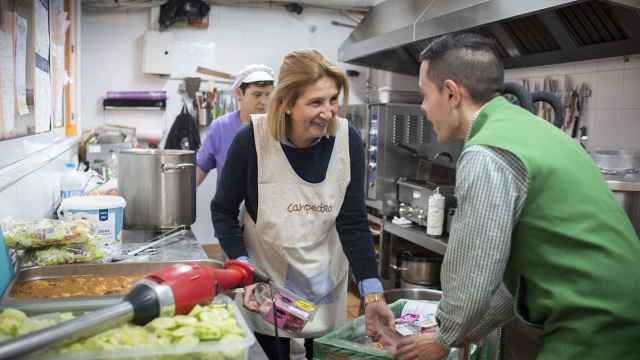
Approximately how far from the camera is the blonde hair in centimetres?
168

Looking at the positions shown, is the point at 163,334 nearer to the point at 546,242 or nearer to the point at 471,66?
the point at 546,242

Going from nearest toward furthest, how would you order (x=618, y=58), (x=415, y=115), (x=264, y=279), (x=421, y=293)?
(x=264, y=279)
(x=421, y=293)
(x=618, y=58)
(x=415, y=115)

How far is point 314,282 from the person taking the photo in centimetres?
183

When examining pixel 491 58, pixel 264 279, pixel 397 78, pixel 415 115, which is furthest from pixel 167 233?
pixel 397 78

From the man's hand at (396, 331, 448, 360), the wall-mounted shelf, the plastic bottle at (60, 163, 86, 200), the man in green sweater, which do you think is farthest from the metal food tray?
the wall-mounted shelf

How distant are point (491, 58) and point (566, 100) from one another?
8.15 ft

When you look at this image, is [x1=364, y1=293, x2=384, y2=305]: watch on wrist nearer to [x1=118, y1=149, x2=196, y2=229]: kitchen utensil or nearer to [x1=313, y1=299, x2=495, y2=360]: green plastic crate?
[x1=313, y1=299, x2=495, y2=360]: green plastic crate

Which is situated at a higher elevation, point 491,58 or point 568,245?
point 491,58

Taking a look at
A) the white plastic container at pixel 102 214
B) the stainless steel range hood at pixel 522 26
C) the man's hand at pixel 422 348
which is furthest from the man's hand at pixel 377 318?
the stainless steel range hood at pixel 522 26

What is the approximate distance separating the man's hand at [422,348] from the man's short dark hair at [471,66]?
0.63 meters

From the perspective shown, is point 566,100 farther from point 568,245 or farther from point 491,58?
point 568,245

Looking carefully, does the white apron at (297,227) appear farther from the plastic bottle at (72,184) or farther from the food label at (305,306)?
the plastic bottle at (72,184)

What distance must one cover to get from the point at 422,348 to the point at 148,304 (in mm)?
831

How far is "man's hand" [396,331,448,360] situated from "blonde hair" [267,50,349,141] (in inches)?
28.8
